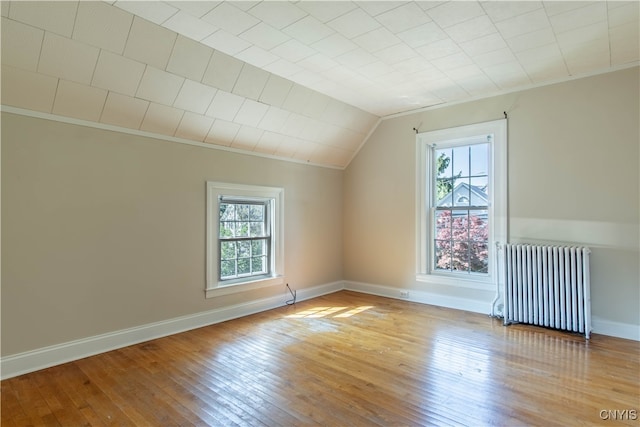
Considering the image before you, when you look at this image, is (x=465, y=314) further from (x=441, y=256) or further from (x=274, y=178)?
(x=274, y=178)

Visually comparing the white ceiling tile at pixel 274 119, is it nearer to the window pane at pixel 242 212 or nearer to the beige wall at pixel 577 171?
the window pane at pixel 242 212

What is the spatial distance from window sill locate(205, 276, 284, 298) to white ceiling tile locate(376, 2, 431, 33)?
330cm

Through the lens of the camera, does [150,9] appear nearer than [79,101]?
Yes

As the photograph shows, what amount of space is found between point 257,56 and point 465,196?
10.5 feet

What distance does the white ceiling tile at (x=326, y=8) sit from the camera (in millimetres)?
2523

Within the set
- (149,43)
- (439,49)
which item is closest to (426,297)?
(439,49)

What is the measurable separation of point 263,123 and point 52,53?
6.93 feet

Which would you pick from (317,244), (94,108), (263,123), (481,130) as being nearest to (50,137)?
(94,108)

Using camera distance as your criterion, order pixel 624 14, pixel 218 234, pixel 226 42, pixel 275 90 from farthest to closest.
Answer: pixel 218 234 → pixel 275 90 → pixel 226 42 → pixel 624 14

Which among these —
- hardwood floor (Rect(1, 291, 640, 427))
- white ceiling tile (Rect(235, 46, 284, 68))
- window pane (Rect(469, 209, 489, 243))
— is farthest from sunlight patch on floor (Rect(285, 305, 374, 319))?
white ceiling tile (Rect(235, 46, 284, 68))

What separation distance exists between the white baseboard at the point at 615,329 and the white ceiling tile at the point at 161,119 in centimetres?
492

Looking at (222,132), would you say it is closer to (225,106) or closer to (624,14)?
(225,106)

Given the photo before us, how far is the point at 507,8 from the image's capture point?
259 centimetres

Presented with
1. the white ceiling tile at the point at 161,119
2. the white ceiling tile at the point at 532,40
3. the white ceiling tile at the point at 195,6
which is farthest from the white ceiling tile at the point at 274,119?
the white ceiling tile at the point at 532,40
